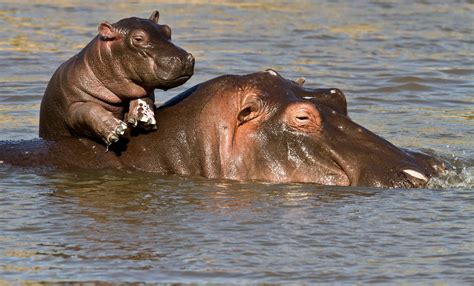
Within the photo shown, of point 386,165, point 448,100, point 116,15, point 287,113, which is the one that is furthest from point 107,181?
point 116,15

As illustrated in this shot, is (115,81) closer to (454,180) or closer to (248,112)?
(248,112)

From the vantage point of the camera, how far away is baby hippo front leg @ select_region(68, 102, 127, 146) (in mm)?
8453

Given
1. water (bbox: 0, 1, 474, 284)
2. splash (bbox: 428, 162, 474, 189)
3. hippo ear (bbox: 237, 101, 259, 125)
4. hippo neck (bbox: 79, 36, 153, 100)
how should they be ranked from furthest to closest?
1. hippo neck (bbox: 79, 36, 153, 100)
2. splash (bbox: 428, 162, 474, 189)
3. hippo ear (bbox: 237, 101, 259, 125)
4. water (bbox: 0, 1, 474, 284)

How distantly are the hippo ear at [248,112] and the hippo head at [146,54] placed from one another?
44cm

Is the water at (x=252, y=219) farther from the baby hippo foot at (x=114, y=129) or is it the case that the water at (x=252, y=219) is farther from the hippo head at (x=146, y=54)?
the hippo head at (x=146, y=54)

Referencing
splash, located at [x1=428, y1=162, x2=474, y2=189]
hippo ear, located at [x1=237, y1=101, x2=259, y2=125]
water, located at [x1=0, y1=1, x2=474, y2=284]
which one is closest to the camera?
water, located at [x1=0, y1=1, x2=474, y2=284]

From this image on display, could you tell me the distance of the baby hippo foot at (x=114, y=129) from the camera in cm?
844

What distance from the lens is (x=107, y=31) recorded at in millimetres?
8695

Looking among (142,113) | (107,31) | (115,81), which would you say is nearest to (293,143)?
(142,113)

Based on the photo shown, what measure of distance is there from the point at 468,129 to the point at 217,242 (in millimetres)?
4990

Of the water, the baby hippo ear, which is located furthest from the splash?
the baby hippo ear

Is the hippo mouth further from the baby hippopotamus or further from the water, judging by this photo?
the water

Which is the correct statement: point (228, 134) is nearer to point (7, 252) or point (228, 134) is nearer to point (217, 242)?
point (217, 242)

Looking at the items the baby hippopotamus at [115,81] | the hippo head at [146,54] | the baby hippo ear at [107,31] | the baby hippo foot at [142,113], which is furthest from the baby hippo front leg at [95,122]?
the baby hippo ear at [107,31]
